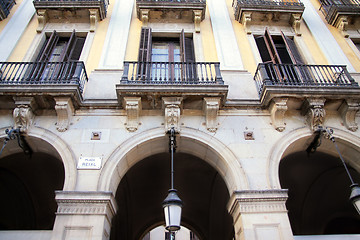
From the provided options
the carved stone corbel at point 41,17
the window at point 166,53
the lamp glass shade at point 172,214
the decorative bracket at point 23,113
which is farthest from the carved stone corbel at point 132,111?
the carved stone corbel at point 41,17

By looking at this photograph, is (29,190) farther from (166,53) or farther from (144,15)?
(144,15)

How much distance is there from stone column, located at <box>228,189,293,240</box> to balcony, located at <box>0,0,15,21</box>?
9589 mm

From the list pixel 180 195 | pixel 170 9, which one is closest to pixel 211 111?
pixel 180 195

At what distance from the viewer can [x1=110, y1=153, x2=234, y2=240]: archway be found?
334 inches

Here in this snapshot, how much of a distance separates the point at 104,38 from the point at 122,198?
534 cm

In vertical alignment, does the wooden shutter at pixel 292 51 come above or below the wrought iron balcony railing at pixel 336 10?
below

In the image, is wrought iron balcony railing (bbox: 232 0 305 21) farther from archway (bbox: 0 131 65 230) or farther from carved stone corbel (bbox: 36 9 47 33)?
archway (bbox: 0 131 65 230)

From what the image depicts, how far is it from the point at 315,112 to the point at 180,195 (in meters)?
5.39

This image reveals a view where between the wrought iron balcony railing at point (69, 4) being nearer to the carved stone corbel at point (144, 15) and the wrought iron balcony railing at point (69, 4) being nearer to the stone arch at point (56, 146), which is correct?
the carved stone corbel at point (144, 15)

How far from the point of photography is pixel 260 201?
504cm

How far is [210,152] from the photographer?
609 cm

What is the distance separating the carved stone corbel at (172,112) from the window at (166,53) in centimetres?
120

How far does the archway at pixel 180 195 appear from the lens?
8.48m

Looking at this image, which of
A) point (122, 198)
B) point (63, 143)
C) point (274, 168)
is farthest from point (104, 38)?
point (274, 168)
